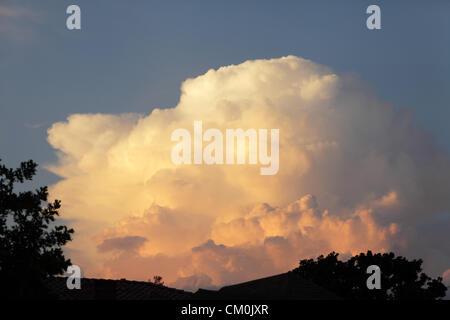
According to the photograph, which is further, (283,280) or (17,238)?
(283,280)

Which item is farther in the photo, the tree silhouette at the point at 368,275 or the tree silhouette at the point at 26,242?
the tree silhouette at the point at 368,275

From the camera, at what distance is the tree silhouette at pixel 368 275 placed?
72.9 m

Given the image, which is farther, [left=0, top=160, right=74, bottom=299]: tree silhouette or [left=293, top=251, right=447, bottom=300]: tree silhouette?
[left=293, top=251, right=447, bottom=300]: tree silhouette

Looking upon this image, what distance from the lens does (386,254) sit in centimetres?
7719

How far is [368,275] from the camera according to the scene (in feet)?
243

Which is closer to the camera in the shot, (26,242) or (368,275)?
(26,242)

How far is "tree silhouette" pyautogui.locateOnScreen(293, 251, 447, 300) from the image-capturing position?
72875mm
